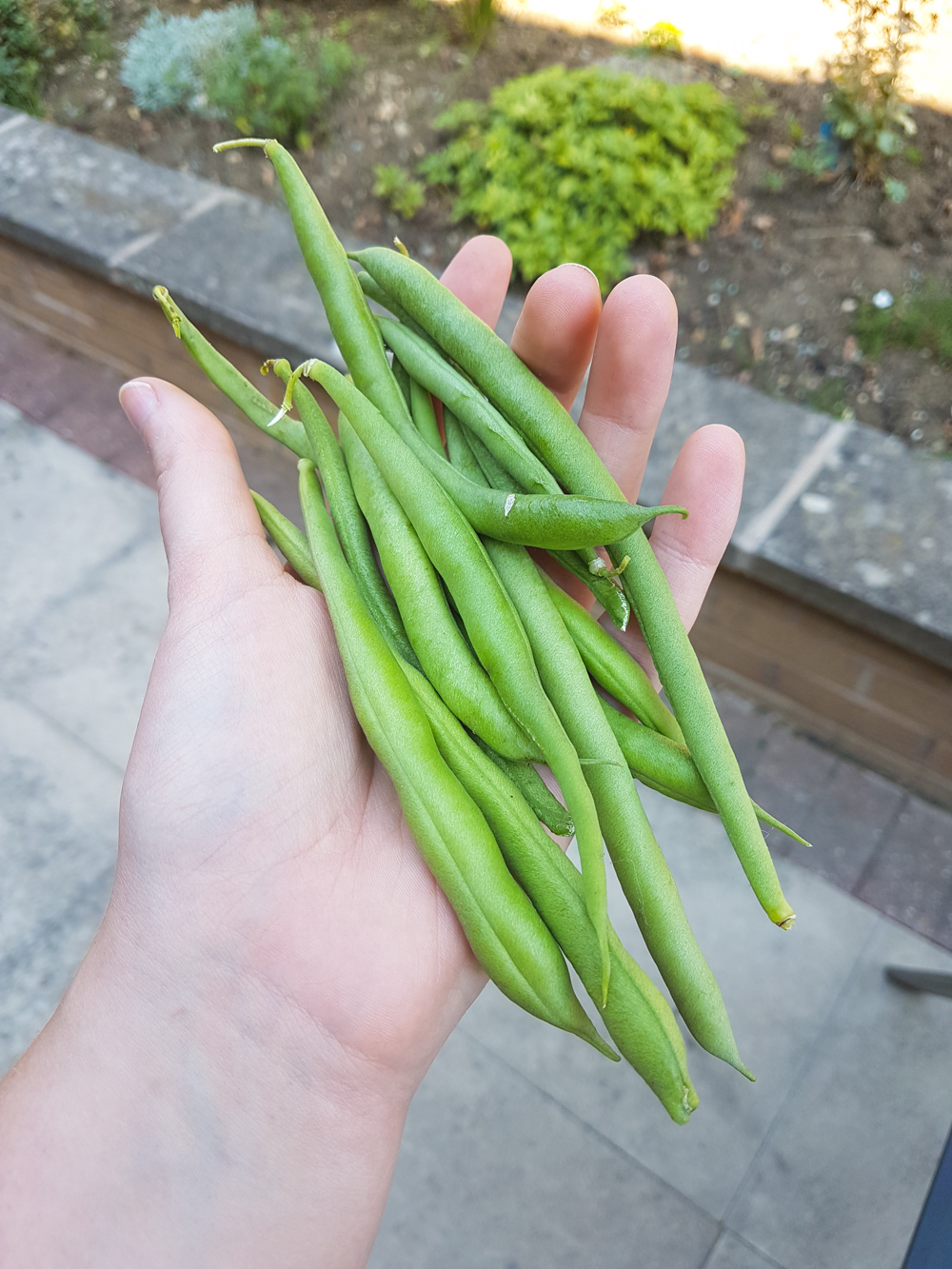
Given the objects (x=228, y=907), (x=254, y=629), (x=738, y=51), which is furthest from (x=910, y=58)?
(x=228, y=907)

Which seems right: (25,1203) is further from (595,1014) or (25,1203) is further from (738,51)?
(738,51)

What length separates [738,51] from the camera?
3.66 meters

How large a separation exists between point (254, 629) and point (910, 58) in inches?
133

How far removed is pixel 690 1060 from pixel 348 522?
157 cm

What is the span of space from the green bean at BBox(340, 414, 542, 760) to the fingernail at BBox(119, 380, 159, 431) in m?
0.46

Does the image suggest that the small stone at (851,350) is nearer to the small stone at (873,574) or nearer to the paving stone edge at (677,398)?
the paving stone edge at (677,398)

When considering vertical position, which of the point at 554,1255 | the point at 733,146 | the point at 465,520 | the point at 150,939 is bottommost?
the point at 554,1255

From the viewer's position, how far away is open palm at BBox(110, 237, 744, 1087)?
148 cm

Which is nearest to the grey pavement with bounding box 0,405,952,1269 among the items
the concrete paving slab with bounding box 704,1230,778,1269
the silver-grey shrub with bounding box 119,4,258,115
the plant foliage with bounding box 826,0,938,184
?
the concrete paving slab with bounding box 704,1230,778,1269

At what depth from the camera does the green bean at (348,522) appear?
162 centimetres

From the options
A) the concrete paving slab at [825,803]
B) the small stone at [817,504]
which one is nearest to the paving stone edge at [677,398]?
the small stone at [817,504]

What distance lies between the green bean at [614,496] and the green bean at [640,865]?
128 mm

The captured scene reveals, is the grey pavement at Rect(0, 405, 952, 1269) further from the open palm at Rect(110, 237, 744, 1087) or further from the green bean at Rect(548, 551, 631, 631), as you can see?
the green bean at Rect(548, 551, 631, 631)

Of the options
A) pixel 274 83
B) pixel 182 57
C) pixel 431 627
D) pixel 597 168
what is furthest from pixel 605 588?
pixel 182 57
